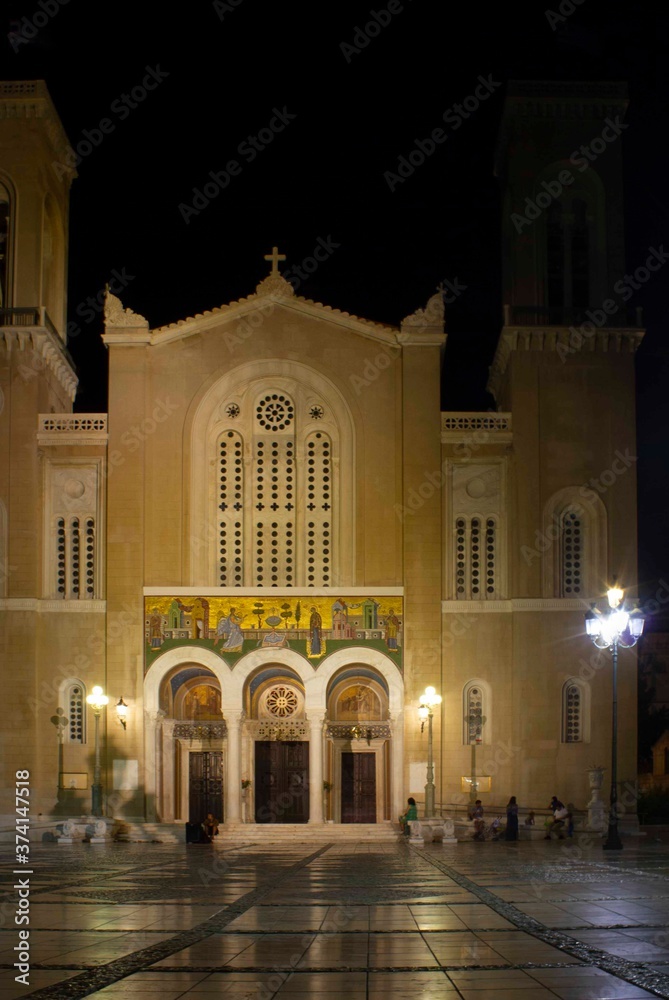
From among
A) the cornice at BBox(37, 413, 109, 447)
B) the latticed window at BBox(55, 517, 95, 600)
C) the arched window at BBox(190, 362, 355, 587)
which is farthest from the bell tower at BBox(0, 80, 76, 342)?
the arched window at BBox(190, 362, 355, 587)

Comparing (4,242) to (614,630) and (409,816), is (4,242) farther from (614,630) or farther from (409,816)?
(614,630)

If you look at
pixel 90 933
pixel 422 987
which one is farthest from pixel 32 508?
pixel 422 987

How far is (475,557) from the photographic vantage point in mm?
43719

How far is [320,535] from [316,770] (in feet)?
24.7

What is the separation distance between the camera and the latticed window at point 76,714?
4241 centimetres

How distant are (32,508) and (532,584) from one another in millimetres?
15968

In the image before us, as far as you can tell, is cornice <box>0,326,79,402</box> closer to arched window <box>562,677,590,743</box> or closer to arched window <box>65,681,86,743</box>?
arched window <box>65,681,86,743</box>

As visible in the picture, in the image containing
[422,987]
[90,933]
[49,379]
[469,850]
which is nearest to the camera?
[422,987]

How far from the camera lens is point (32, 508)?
42.5 metres

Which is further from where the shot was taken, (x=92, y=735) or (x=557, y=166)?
(x=557, y=166)

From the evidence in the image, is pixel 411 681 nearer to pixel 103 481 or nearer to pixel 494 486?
pixel 494 486

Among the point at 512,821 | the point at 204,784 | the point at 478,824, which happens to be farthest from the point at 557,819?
the point at 204,784

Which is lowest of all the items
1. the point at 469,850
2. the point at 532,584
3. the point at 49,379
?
the point at 469,850

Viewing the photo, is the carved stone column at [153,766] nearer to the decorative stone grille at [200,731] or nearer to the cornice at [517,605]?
the decorative stone grille at [200,731]
